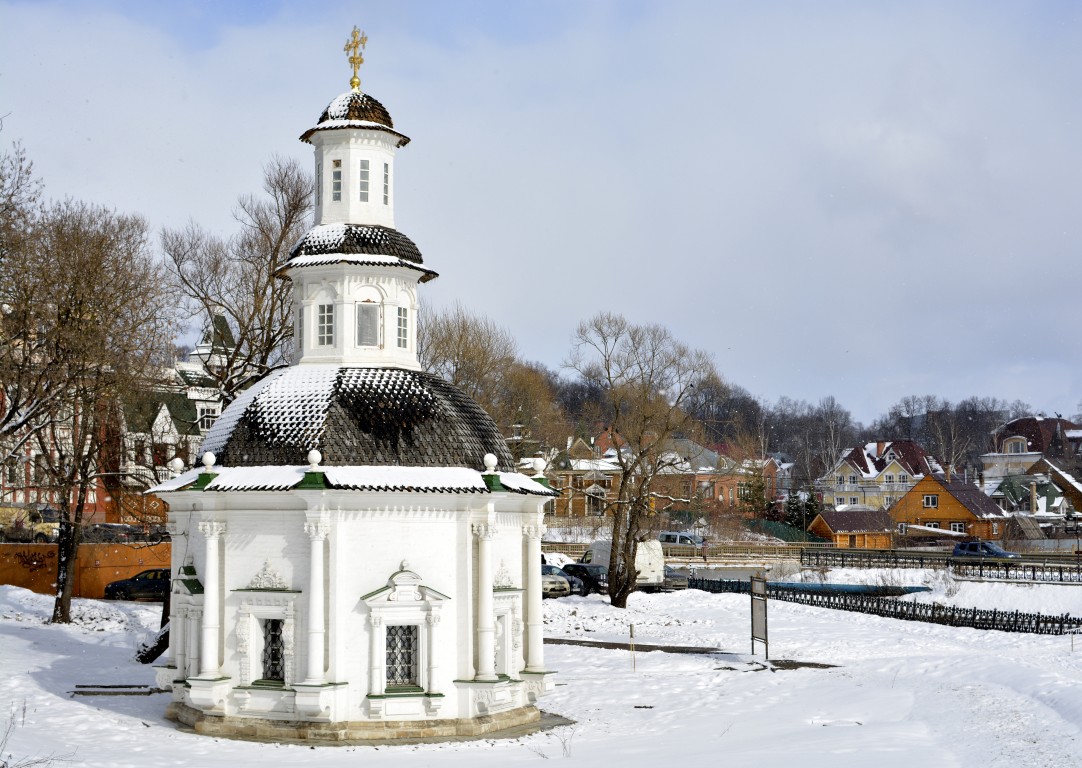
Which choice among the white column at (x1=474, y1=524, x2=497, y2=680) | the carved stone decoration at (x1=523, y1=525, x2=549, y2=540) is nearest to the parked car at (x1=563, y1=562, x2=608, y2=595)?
the carved stone decoration at (x1=523, y1=525, x2=549, y2=540)

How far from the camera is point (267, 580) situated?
20.3 metres

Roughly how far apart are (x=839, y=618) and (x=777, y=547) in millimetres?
28628

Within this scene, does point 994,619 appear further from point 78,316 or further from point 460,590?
point 78,316

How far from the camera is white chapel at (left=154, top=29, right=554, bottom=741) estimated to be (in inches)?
783

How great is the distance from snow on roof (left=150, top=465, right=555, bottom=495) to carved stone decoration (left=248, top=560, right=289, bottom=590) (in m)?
1.44

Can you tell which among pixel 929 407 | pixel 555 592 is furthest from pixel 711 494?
pixel 929 407

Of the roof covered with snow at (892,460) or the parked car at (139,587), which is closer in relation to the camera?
the parked car at (139,587)

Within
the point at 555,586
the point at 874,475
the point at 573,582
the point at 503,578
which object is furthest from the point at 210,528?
the point at 874,475

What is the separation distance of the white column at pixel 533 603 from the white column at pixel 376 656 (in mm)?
3229

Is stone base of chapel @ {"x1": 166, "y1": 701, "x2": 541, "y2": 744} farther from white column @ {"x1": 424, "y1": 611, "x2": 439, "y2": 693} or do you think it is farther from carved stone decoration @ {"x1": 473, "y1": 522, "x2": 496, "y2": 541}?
carved stone decoration @ {"x1": 473, "y1": 522, "x2": 496, "y2": 541}

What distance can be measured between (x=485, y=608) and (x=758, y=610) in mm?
10843

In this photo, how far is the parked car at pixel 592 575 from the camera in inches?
1689

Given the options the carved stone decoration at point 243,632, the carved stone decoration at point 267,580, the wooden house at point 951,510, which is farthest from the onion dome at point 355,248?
the wooden house at point 951,510

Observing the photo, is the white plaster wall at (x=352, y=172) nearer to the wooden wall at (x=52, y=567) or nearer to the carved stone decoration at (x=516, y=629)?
the carved stone decoration at (x=516, y=629)
